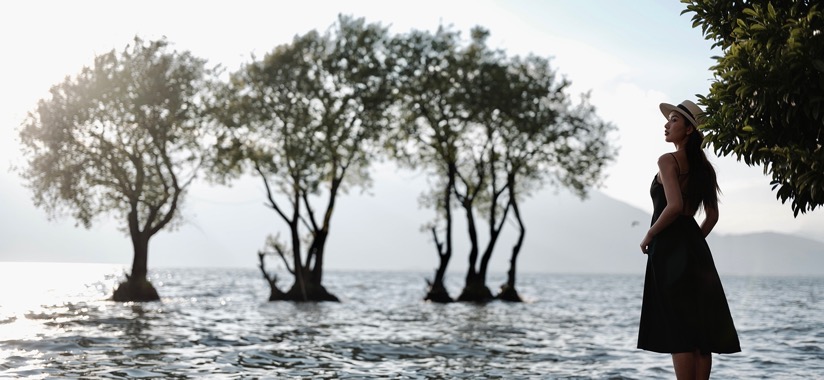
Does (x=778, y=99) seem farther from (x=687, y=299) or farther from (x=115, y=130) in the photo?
(x=115, y=130)

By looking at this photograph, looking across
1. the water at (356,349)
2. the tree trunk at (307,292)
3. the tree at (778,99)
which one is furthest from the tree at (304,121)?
the tree at (778,99)

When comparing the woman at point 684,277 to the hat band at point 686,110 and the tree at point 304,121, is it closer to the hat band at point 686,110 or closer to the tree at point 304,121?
the hat band at point 686,110

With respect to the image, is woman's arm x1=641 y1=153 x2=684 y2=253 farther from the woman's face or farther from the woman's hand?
the woman's face

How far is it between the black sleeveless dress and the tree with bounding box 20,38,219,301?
1581 inches

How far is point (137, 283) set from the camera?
46.2m

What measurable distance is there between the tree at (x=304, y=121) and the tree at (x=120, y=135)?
2626 mm

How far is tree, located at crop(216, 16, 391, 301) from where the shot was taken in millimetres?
48125

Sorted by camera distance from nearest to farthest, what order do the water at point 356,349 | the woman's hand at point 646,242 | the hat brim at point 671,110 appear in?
the woman's hand at point 646,242 → the hat brim at point 671,110 → the water at point 356,349

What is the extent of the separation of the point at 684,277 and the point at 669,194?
805 mm

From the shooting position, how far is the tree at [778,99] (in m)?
8.61

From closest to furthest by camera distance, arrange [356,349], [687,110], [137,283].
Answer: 1. [687,110]
2. [356,349]
3. [137,283]

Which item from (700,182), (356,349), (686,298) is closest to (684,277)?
(686,298)

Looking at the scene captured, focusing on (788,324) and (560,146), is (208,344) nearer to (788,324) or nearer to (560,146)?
(788,324)

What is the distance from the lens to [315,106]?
4944 cm
